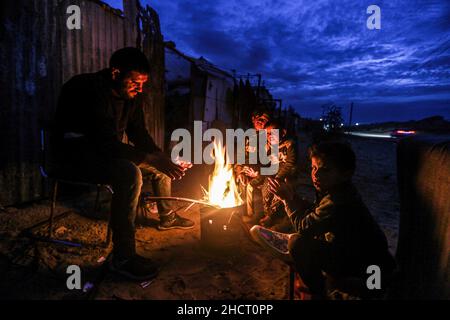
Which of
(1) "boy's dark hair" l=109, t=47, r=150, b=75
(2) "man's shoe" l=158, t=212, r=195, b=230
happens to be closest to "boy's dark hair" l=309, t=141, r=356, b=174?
(1) "boy's dark hair" l=109, t=47, r=150, b=75

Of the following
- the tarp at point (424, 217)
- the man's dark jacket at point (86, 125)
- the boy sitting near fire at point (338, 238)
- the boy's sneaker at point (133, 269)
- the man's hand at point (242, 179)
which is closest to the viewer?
the tarp at point (424, 217)

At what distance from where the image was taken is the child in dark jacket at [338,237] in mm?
2402

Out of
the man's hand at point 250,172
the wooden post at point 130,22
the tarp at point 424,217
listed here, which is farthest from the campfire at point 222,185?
the wooden post at point 130,22

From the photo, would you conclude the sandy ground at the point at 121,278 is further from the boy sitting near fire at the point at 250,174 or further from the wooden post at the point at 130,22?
the wooden post at the point at 130,22

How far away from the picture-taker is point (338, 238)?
2496mm

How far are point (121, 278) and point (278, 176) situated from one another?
9.75ft

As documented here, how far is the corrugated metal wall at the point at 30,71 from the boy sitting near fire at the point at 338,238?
4182 millimetres

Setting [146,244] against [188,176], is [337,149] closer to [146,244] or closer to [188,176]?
[146,244]

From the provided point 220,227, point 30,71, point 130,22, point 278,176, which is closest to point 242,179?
point 278,176

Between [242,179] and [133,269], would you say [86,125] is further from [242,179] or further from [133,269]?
[242,179]

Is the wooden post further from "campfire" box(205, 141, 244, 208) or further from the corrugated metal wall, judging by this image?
"campfire" box(205, 141, 244, 208)

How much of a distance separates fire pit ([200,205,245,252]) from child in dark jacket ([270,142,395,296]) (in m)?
1.23

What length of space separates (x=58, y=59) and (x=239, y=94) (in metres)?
10.6

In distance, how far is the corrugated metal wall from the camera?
4594 mm
